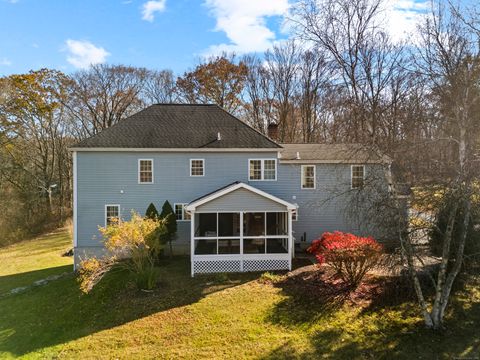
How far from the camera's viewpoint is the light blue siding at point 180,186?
1731 cm

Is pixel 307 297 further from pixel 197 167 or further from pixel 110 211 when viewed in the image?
pixel 110 211

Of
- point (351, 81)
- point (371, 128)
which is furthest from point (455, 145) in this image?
point (351, 81)

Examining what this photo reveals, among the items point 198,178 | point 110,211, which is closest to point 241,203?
point 198,178

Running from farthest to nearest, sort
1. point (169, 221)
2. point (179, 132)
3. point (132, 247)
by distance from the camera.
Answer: point (179, 132) → point (169, 221) → point (132, 247)

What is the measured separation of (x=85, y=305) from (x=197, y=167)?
8.67 metres

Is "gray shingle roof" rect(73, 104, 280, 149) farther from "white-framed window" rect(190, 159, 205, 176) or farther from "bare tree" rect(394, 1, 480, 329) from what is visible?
"bare tree" rect(394, 1, 480, 329)


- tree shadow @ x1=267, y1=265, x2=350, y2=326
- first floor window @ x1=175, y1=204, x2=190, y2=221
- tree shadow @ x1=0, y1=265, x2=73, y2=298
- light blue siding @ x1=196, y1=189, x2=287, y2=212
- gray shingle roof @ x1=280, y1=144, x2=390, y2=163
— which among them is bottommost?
tree shadow @ x1=0, y1=265, x2=73, y2=298

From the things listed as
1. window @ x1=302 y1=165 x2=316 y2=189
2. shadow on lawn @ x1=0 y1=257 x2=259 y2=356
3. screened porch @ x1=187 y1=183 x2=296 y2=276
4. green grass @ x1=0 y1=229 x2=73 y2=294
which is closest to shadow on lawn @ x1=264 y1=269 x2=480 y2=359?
screened porch @ x1=187 y1=183 x2=296 y2=276

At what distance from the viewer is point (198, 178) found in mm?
17797

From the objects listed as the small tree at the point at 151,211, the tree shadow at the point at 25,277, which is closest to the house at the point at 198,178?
the small tree at the point at 151,211

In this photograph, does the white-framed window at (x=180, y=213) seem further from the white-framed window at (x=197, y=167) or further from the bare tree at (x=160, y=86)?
the bare tree at (x=160, y=86)

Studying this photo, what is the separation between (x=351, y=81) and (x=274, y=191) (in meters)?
8.47

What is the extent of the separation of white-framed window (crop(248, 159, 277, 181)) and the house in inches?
2.2

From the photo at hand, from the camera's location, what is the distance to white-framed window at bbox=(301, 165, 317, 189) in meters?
18.2
